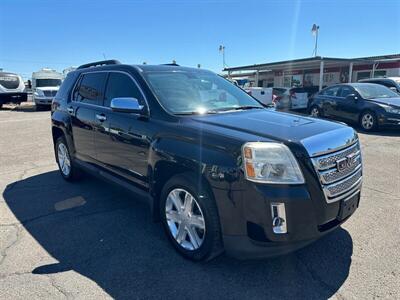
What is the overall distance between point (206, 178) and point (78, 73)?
3540 millimetres

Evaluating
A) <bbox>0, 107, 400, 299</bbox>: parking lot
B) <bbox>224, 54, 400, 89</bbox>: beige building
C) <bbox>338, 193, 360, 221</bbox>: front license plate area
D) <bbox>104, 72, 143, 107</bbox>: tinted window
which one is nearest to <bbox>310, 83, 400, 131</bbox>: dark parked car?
<bbox>0, 107, 400, 299</bbox>: parking lot

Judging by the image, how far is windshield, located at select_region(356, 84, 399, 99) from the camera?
10.9 meters

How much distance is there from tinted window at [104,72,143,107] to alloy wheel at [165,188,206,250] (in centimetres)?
116

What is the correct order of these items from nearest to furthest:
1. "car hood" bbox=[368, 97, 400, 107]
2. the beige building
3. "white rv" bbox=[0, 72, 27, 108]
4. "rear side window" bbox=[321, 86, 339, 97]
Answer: "car hood" bbox=[368, 97, 400, 107]
"rear side window" bbox=[321, 86, 339, 97]
"white rv" bbox=[0, 72, 27, 108]
the beige building

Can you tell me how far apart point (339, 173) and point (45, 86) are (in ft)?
80.3

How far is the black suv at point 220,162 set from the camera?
254cm

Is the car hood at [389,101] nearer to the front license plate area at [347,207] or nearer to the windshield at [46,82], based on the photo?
the front license plate area at [347,207]

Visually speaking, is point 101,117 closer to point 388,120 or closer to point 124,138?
point 124,138

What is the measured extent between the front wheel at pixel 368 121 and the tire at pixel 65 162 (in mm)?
8861

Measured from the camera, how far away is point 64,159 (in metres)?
5.73

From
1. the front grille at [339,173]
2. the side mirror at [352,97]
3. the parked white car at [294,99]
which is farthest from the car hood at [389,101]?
the front grille at [339,173]

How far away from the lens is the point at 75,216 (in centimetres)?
423

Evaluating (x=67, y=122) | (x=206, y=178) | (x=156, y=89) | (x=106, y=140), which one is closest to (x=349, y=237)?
(x=206, y=178)

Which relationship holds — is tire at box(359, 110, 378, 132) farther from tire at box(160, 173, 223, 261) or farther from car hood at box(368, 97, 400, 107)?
tire at box(160, 173, 223, 261)
